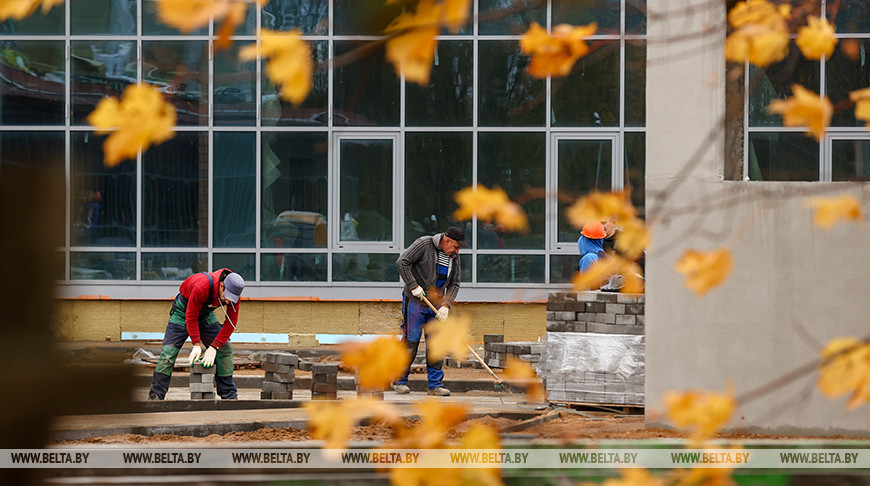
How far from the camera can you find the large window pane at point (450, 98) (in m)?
18.0

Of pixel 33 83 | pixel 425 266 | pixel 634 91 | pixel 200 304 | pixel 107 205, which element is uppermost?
pixel 33 83

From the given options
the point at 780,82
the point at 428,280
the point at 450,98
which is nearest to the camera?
the point at 428,280

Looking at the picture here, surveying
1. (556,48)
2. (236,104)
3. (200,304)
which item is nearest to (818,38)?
(556,48)

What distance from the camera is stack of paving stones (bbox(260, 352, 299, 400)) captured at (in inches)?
431

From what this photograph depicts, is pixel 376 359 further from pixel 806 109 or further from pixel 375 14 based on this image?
pixel 806 109

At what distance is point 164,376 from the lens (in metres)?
Result: 10.8

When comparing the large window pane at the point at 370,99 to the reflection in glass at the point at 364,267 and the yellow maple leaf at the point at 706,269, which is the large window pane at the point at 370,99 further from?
the yellow maple leaf at the point at 706,269

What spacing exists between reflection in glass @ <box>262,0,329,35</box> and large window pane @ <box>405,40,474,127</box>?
5.98ft

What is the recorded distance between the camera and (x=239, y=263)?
59.8 ft

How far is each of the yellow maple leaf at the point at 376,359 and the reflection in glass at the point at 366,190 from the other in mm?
15706

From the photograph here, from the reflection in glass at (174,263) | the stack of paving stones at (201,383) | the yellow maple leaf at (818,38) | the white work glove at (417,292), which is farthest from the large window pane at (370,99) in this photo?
the yellow maple leaf at (818,38)

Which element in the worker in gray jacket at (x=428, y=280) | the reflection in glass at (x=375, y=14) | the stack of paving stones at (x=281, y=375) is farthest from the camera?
the worker in gray jacket at (x=428, y=280)

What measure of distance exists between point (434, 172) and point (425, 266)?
6164 millimetres

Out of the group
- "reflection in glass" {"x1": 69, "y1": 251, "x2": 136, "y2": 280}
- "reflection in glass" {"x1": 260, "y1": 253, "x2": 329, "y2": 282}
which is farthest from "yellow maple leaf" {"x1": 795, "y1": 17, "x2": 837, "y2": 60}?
"reflection in glass" {"x1": 69, "y1": 251, "x2": 136, "y2": 280}
